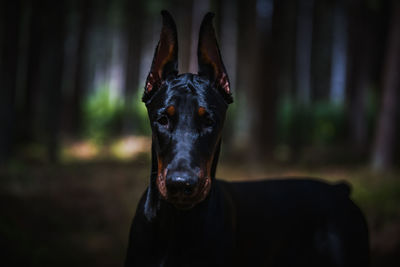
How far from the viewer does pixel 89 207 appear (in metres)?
7.48

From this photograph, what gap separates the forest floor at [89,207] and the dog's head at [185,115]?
3453mm

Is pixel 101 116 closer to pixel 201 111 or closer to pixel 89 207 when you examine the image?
pixel 89 207

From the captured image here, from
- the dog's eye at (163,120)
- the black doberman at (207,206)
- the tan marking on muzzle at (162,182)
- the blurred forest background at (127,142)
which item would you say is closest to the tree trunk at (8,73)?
the blurred forest background at (127,142)

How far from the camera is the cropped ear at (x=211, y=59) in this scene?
2.61 m

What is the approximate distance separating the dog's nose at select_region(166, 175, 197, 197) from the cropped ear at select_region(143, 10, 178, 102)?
81 centimetres

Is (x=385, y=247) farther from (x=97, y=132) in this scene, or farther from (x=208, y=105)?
(x=97, y=132)

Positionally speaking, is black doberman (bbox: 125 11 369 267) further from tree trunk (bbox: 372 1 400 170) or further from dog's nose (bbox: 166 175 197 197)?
tree trunk (bbox: 372 1 400 170)

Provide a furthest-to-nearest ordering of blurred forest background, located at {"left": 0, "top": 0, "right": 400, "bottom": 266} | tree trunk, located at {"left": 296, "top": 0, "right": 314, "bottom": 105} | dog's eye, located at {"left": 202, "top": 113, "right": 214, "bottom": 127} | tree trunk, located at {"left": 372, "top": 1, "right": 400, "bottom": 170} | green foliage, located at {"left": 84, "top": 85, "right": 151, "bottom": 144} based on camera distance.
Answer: tree trunk, located at {"left": 296, "top": 0, "right": 314, "bottom": 105} < green foliage, located at {"left": 84, "top": 85, "right": 151, "bottom": 144} < tree trunk, located at {"left": 372, "top": 1, "right": 400, "bottom": 170} < blurred forest background, located at {"left": 0, "top": 0, "right": 400, "bottom": 266} < dog's eye, located at {"left": 202, "top": 113, "right": 214, "bottom": 127}

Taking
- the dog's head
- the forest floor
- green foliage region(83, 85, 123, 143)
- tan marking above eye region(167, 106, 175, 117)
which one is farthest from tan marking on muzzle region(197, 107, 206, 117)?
green foliage region(83, 85, 123, 143)

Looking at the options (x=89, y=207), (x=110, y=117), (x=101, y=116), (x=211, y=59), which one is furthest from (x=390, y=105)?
(x=110, y=117)

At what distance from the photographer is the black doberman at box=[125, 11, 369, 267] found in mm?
2340

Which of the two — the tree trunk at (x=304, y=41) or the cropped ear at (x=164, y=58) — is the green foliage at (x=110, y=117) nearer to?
the tree trunk at (x=304, y=41)

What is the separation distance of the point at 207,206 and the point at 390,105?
29.8 ft

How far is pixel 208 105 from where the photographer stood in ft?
8.11
